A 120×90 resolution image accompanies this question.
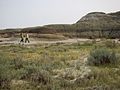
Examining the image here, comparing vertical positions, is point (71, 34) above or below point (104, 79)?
below

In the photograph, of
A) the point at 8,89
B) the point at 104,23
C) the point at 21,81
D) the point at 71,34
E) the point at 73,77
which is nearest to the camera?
the point at 8,89

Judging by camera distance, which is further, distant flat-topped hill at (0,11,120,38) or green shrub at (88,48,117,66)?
distant flat-topped hill at (0,11,120,38)

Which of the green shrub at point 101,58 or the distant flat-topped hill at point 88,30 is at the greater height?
the green shrub at point 101,58

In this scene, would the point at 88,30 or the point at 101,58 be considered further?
the point at 88,30

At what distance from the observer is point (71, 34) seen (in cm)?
6956

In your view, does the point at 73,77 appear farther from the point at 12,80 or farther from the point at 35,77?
the point at 12,80

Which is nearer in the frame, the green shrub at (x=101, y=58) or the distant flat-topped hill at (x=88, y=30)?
the green shrub at (x=101, y=58)

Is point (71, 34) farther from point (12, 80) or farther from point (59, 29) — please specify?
point (12, 80)

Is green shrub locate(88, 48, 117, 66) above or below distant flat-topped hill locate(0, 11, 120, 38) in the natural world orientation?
above

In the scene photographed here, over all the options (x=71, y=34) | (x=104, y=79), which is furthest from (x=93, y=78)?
(x=71, y=34)

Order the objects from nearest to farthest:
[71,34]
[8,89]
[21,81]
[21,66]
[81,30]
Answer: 1. [8,89]
2. [21,81]
3. [21,66]
4. [71,34]
5. [81,30]

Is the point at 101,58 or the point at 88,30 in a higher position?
the point at 101,58

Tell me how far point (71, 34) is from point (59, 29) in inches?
352

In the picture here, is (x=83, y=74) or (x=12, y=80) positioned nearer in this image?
(x=12, y=80)
